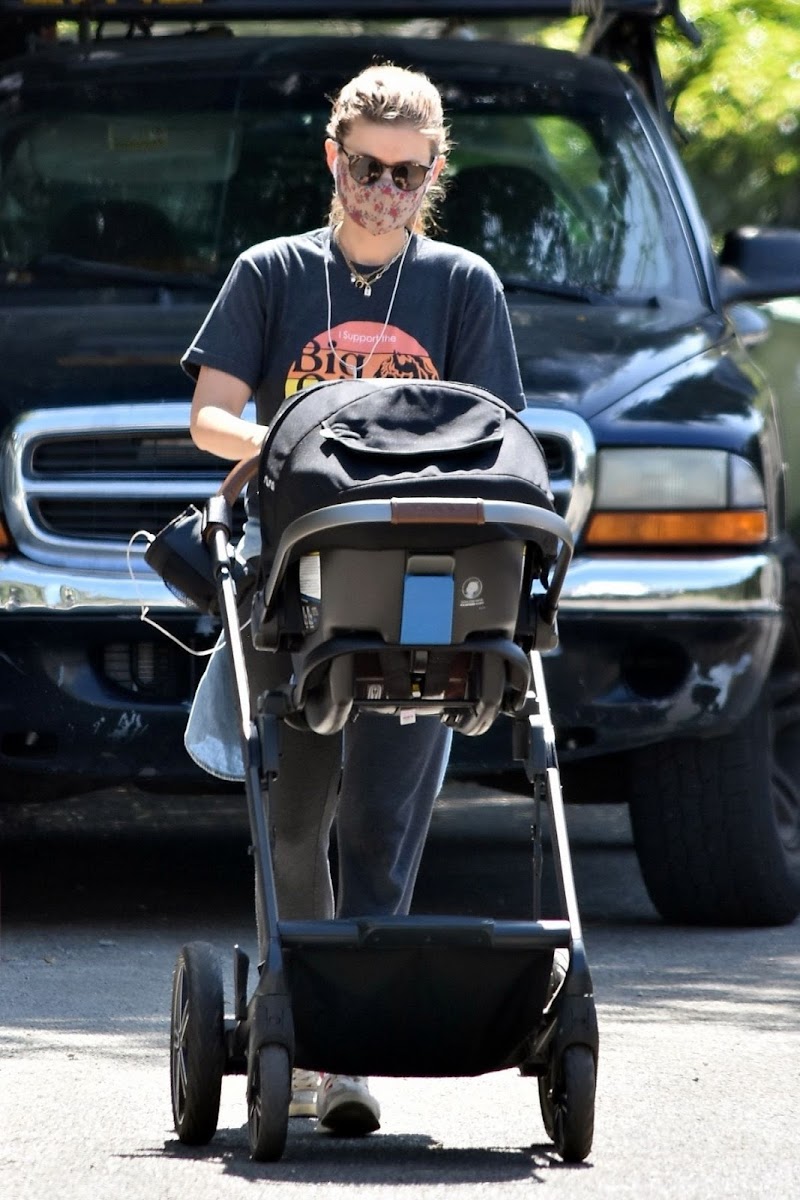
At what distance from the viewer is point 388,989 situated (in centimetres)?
432

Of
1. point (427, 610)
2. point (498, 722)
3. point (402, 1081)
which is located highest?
point (427, 610)

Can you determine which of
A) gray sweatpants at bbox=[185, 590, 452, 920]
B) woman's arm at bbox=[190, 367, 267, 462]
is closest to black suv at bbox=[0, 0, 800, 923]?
gray sweatpants at bbox=[185, 590, 452, 920]

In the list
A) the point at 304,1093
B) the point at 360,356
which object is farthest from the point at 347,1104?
the point at 360,356

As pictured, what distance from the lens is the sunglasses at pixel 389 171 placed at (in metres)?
4.71

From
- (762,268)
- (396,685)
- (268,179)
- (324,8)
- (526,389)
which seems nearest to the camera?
(396,685)

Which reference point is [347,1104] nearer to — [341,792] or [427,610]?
[341,792]

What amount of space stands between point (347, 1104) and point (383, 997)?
0.34m

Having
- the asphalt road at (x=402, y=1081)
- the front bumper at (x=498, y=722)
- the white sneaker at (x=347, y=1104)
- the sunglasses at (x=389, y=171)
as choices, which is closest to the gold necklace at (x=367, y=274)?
the sunglasses at (x=389, y=171)

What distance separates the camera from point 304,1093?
4.86 meters

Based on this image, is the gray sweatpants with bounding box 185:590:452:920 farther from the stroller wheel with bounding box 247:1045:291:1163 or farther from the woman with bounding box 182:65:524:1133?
the stroller wheel with bounding box 247:1045:291:1163

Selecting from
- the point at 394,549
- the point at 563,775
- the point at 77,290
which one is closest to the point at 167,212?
the point at 77,290

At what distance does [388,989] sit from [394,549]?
727 mm

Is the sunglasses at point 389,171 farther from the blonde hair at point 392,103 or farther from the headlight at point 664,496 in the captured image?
the headlight at point 664,496

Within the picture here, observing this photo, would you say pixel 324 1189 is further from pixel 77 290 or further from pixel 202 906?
pixel 77 290
